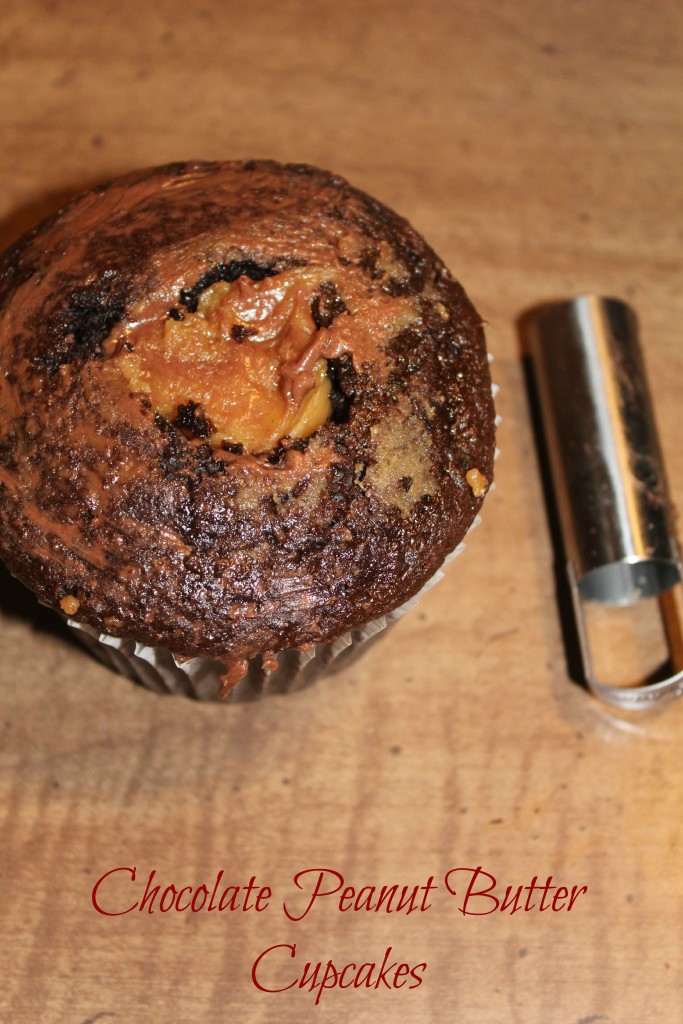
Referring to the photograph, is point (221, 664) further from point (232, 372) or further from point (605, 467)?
point (605, 467)

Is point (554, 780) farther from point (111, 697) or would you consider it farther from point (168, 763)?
point (111, 697)

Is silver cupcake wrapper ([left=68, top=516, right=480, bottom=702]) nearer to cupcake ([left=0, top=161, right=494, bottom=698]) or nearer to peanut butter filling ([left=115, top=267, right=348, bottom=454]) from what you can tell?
cupcake ([left=0, top=161, right=494, bottom=698])

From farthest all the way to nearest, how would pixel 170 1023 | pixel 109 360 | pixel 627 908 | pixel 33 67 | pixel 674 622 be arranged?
pixel 33 67, pixel 674 622, pixel 627 908, pixel 170 1023, pixel 109 360

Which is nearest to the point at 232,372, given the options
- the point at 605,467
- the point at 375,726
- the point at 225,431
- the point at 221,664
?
the point at 225,431

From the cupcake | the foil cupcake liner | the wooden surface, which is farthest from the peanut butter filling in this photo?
the wooden surface

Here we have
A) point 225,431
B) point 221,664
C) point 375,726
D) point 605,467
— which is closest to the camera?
point 225,431

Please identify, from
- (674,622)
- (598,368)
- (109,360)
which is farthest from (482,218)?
(109,360)

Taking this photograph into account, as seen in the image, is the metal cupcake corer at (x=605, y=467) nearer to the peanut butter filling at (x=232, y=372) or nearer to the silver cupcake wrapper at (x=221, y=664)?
the silver cupcake wrapper at (x=221, y=664)
